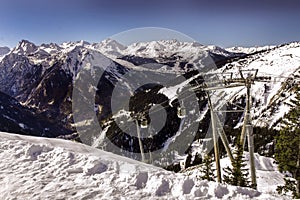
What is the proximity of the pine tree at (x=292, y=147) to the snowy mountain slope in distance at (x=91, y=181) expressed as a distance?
78.0 feet

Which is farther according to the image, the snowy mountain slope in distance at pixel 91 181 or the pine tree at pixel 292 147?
the pine tree at pixel 292 147

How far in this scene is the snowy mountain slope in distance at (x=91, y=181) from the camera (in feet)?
34.8

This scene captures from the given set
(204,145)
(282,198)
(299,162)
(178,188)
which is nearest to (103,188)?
(178,188)

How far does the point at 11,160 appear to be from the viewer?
1337 centimetres

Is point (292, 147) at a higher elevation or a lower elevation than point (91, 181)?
lower

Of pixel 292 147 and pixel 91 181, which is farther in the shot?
pixel 292 147

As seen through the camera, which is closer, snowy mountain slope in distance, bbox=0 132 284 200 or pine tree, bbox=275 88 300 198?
snowy mountain slope in distance, bbox=0 132 284 200

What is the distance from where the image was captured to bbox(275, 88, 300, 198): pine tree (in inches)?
1260

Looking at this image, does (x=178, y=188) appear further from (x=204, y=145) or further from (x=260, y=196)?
(x=204, y=145)

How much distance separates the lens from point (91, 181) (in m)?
11.5

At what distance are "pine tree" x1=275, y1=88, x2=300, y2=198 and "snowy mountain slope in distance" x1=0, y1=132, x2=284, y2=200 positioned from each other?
2377cm

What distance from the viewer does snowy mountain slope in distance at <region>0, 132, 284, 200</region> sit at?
10602 millimetres

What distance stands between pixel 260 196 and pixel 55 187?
277 inches

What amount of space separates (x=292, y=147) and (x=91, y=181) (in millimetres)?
27187
